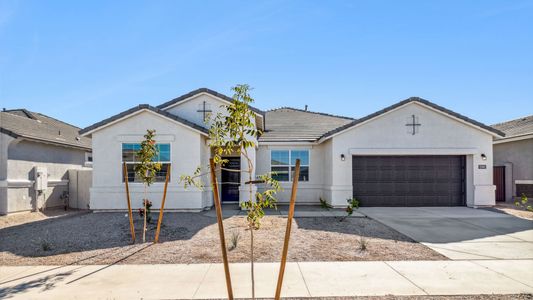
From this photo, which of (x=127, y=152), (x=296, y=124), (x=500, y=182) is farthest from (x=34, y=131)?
(x=500, y=182)

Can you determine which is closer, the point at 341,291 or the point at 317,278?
the point at 341,291

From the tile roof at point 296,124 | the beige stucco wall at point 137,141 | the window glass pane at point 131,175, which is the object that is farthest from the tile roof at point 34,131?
the tile roof at point 296,124

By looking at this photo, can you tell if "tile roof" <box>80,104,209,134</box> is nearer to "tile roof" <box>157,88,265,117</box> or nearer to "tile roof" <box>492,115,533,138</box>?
"tile roof" <box>157,88,265,117</box>

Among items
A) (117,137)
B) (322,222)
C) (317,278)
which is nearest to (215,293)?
(317,278)

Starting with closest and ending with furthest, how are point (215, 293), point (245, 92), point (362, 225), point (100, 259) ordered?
point (245, 92), point (215, 293), point (100, 259), point (362, 225)

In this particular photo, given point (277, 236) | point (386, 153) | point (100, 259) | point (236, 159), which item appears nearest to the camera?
point (100, 259)

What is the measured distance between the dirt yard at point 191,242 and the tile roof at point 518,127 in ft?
39.2

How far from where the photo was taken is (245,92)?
4145 mm

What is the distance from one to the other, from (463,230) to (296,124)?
33.7ft

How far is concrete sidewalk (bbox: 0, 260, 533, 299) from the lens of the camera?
5.11 metres

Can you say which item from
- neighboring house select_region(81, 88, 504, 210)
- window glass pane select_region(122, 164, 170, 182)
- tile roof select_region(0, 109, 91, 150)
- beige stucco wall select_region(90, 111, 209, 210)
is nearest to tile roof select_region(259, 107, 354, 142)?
neighboring house select_region(81, 88, 504, 210)

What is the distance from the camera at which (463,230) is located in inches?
380

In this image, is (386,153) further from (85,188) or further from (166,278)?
(85,188)

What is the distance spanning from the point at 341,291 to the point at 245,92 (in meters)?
3.48
